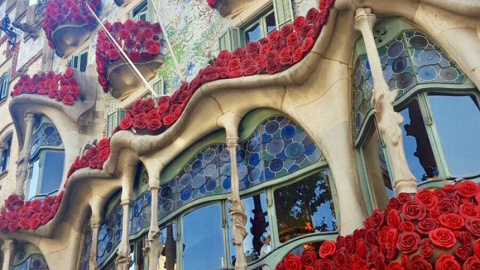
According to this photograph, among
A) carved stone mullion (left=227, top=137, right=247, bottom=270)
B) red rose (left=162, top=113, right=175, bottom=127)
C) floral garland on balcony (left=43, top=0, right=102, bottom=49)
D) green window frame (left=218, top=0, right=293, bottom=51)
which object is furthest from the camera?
floral garland on balcony (left=43, top=0, right=102, bottom=49)

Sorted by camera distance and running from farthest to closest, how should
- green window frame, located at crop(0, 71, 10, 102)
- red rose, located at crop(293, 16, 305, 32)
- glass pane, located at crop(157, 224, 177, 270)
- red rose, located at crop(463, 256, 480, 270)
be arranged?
1. green window frame, located at crop(0, 71, 10, 102)
2. glass pane, located at crop(157, 224, 177, 270)
3. red rose, located at crop(293, 16, 305, 32)
4. red rose, located at crop(463, 256, 480, 270)

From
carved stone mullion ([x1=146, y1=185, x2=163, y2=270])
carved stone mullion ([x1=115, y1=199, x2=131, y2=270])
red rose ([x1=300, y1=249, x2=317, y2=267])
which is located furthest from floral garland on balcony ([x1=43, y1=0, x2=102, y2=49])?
red rose ([x1=300, y1=249, x2=317, y2=267])

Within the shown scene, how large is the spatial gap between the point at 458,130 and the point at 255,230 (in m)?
3.27

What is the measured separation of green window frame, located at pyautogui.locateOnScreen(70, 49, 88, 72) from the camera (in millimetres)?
16219

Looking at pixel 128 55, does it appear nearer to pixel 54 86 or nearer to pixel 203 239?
pixel 54 86

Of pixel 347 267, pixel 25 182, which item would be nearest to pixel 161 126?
pixel 347 267

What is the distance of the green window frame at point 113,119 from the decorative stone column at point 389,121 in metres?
7.55

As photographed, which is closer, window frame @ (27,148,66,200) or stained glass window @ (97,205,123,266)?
stained glass window @ (97,205,123,266)

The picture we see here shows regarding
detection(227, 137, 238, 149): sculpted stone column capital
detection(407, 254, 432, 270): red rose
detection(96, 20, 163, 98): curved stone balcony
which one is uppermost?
detection(96, 20, 163, 98): curved stone balcony

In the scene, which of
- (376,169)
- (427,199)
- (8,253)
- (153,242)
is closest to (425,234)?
(427,199)

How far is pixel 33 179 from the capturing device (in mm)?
13953

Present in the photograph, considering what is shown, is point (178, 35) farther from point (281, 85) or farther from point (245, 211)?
point (245, 211)

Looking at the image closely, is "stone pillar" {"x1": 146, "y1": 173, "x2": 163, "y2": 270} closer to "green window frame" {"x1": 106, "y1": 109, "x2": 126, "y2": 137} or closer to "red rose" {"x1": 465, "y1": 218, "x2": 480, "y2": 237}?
"green window frame" {"x1": 106, "y1": 109, "x2": 126, "y2": 137}

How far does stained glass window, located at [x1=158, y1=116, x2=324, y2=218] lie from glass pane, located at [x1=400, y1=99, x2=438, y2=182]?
1565 mm
